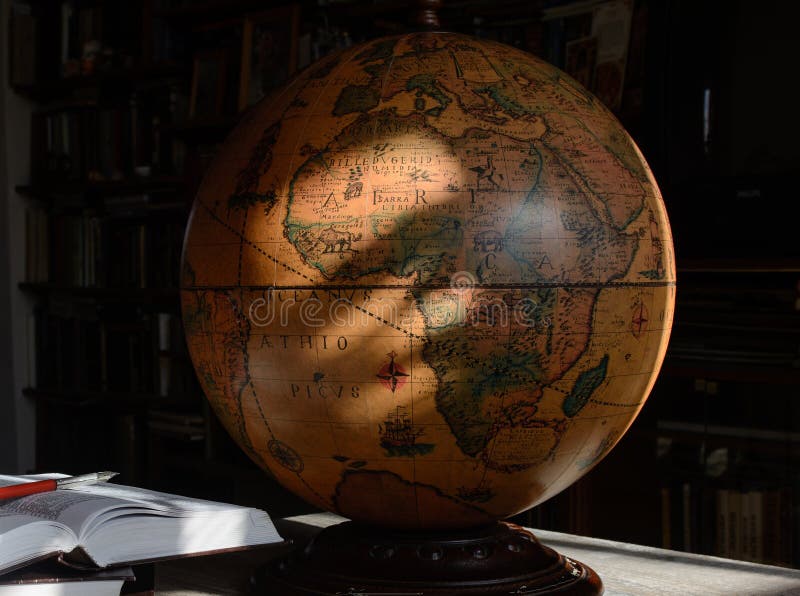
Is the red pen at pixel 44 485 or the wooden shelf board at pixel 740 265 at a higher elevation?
the wooden shelf board at pixel 740 265

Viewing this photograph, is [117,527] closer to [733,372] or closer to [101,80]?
[733,372]

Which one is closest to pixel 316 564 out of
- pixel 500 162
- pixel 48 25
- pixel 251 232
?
pixel 251 232

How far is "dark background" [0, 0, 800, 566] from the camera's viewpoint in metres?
2.68

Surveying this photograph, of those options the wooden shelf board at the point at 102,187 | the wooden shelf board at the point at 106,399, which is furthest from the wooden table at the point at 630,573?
the wooden shelf board at the point at 102,187

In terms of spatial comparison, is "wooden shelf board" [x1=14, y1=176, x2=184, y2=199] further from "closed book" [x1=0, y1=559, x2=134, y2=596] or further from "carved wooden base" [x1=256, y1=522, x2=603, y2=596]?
"closed book" [x1=0, y1=559, x2=134, y2=596]

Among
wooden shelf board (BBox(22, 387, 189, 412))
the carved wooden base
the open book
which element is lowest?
wooden shelf board (BBox(22, 387, 189, 412))

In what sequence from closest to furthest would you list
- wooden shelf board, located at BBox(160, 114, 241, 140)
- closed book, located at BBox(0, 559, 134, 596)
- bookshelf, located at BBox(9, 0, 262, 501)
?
1. closed book, located at BBox(0, 559, 134, 596)
2. wooden shelf board, located at BBox(160, 114, 241, 140)
3. bookshelf, located at BBox(9, 0, 262, 501)

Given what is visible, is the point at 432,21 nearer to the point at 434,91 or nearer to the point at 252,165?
the point at 434,91

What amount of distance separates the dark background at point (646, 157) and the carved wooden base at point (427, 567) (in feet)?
4.55

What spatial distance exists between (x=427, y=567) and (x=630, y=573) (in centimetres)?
33

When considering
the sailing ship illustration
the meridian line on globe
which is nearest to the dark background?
the meridian line on globe

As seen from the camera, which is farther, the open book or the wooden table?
the wooden table

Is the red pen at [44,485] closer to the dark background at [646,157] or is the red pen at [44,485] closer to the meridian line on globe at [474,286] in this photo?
the meridian line on globe at [474,286]

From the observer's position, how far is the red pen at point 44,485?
3.76 ft
